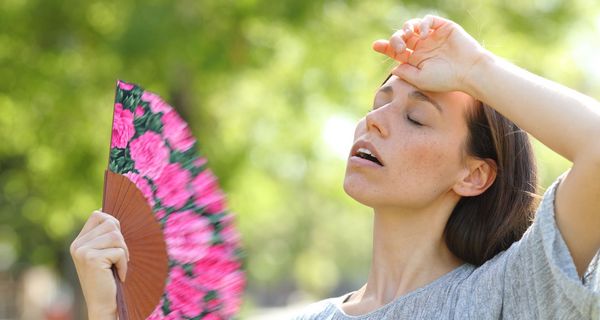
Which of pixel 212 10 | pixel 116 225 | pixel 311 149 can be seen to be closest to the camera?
pixel 116 225

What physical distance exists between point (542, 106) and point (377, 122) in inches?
21.5

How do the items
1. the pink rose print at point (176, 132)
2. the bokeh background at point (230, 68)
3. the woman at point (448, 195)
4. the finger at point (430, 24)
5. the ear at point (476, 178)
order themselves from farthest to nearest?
the bokeh background at point (230, 68), the ear at point (476, 178), the pink rose print at point (176, 132), the finger at point (430, 24), the woman at point (448, 195)

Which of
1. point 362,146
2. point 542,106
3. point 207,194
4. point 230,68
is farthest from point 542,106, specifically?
point 230,68

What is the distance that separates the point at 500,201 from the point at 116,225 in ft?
3.16

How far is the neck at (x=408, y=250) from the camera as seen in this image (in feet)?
8.44

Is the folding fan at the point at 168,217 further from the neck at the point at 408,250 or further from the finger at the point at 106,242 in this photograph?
the neck at the point at 408,250

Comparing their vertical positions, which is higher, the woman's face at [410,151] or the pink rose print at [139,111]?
the pink rose print at [139,111]

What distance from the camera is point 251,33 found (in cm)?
945

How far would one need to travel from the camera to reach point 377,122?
2.56m

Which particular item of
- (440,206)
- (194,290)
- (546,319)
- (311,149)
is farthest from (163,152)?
(311,149)

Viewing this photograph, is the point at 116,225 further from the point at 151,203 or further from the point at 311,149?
the point at 311,149

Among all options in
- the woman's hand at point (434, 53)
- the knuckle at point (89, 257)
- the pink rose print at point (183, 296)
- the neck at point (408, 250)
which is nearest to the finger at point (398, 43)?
the woman's hand at point (434, 53)

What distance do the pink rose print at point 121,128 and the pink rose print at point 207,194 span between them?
194mm

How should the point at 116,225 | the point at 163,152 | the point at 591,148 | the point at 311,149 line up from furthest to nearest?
the point at 311,149 < the point at 163,152 < the point at 116,225 < the point at 591,148
